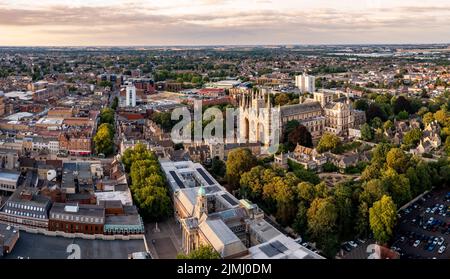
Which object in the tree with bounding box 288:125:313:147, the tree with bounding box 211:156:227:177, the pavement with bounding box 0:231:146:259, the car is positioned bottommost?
the car

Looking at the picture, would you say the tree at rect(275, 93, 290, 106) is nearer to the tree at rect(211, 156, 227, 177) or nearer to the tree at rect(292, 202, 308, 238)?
the tree at rect(211, 156, 227, 177)

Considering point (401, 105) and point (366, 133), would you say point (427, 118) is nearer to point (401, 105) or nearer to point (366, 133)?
point (401, 105)

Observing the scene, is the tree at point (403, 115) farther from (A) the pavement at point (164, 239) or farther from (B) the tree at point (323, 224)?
(A) the pavement at point (164, 239)

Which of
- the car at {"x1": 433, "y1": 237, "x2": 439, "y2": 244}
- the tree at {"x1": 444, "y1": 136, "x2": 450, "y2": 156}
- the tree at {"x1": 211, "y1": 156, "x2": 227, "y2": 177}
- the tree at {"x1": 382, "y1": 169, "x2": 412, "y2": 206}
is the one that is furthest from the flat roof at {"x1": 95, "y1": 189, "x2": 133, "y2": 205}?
the tree at {"x1": 444, "y1": 136, "x2": 450, "y2": 156}

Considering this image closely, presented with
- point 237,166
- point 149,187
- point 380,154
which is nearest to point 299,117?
point 380,154
